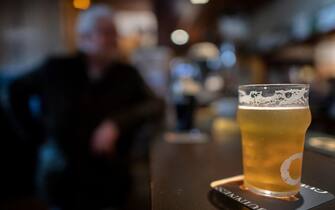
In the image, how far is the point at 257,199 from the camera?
17.5 inches

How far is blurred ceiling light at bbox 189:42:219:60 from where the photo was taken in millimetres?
3652

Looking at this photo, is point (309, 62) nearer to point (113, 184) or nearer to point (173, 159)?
point (113, 184)

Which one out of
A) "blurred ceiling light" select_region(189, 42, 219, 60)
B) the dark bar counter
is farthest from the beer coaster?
"blurred ceiling light" select_region(189, 42, 219, 60)

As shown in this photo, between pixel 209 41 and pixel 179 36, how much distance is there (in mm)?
646

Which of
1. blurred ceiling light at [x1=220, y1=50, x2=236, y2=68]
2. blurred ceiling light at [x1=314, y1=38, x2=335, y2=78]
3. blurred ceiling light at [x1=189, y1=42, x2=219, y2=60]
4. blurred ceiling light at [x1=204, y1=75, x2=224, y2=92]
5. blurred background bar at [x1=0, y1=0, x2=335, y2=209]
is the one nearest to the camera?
blurred background bar at [x1=0, y1=0, x2=335, y2=209]

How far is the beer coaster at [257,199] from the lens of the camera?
42 centimetres

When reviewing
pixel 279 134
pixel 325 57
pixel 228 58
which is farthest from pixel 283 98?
pixel 228 58

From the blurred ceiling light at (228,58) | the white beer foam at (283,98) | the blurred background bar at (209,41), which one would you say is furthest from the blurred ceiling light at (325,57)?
the white beer foam at (283,98)

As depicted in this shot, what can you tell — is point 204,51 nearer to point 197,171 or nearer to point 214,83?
point 214,83

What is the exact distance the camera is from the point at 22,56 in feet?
9.35

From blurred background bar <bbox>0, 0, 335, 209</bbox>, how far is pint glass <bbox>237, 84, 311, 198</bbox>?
1.22m

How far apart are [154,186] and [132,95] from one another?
1.09 m

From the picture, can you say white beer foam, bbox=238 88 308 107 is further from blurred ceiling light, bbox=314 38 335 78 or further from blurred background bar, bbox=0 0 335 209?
blurred ceiling light, bbox=314 38 335 78

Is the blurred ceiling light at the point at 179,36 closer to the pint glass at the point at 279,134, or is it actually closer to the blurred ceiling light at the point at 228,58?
the blurred ceiling light at the point at 228,58
